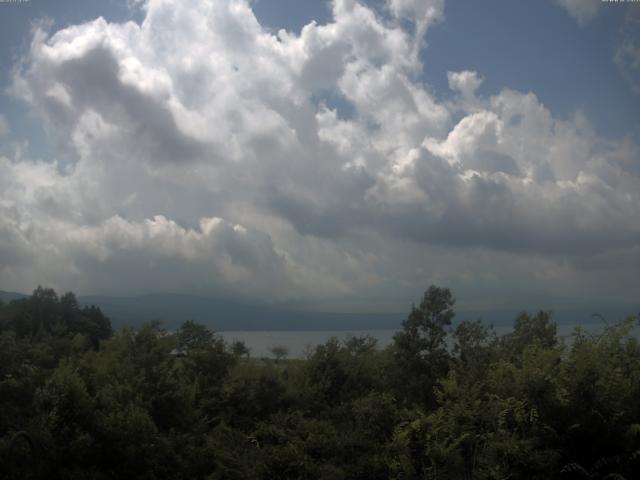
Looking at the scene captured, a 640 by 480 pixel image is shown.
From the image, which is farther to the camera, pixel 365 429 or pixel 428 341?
pixel 428 341

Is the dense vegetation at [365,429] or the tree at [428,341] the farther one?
the tree at [428,341]

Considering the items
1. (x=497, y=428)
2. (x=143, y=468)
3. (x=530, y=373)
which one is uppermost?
(x=530, y=373)

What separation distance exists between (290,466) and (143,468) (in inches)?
122

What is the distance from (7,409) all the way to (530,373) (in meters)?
10.9

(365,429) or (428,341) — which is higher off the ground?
(428,341)

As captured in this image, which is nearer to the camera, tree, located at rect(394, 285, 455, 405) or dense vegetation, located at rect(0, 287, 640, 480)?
dense vegetation, located at rect(0, 287, 640, 480)

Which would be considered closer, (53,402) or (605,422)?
(605,422)

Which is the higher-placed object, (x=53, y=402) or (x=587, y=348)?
(x=587, y=348)

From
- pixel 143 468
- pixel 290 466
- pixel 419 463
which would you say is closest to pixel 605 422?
pixel 419 463

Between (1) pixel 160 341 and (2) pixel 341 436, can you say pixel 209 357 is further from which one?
(2) pixel 341 436

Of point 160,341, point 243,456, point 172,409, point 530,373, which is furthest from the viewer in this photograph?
point 160,341

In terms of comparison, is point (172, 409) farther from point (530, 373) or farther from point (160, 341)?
point (530, 373)

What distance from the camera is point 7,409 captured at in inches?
473

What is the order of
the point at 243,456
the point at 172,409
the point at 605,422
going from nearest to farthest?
the point at 605,422 → the point at 243,456 → the point at 172,409
